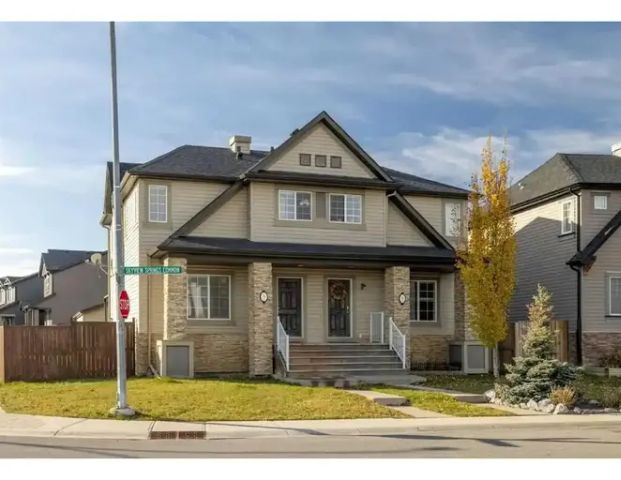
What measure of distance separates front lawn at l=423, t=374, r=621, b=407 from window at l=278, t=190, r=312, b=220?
6556 mm

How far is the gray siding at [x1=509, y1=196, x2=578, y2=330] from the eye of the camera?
27859mm

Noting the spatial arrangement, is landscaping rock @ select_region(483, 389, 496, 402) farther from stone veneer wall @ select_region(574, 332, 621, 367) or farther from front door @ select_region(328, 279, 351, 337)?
stone veneer wall @ select_region(574, 332, 621, 367)

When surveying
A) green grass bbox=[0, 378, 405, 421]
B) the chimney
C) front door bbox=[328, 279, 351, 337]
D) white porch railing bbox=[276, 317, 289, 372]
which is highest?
the chimney

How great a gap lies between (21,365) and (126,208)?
6.88 m

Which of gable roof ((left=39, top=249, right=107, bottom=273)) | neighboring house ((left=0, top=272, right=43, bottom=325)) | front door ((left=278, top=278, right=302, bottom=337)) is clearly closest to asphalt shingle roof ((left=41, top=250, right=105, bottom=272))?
gable roof ((left=39, top=249, right=107, bottom=273))

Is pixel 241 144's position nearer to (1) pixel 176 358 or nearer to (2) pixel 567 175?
(1) pixel 176 358

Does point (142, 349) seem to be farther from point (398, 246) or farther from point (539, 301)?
point (539, 301)

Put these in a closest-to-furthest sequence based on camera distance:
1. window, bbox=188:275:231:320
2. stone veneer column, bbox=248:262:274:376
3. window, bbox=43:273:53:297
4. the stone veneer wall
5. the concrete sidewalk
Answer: the concrete sidewalk, stone veneer column, bbox=248:262:274:376, window, bbox=188:275:231:320, the stone veneer wall, window, bbox=43:273:53:297

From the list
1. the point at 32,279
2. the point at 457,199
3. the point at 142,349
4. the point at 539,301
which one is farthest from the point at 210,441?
the point at 32,279

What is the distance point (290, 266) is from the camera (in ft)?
81.4

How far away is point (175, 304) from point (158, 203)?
3.62 meters

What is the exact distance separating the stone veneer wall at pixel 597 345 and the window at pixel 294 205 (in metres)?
10.6

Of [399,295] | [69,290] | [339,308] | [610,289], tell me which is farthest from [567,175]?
[69,290]

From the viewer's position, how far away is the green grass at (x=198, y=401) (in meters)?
15.3
